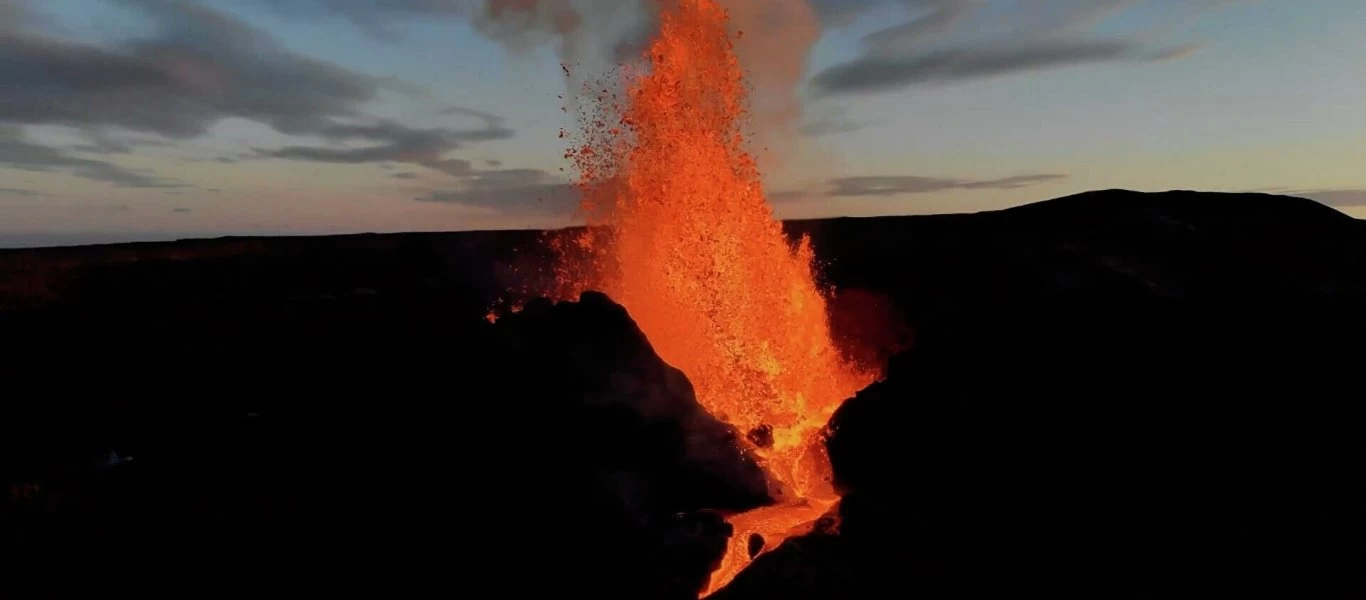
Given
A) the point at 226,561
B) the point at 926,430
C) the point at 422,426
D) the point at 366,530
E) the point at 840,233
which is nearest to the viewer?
the point at 226,561

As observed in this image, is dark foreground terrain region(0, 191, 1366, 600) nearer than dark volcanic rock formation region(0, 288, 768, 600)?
Yes

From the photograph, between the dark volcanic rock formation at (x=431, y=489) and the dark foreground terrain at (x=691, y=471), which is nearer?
the dark foreground terrain at (x=691, y=471)

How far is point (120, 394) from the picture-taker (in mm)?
21062

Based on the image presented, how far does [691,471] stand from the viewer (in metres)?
11.8

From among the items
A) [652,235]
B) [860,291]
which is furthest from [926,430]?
[860,291]

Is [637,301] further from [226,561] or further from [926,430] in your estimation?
[226,561]

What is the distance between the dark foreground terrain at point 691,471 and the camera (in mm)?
9961

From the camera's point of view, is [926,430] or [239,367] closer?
[926,430]

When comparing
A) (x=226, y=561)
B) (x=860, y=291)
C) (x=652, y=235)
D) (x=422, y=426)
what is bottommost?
(x=226, y=561)

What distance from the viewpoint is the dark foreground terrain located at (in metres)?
9.96

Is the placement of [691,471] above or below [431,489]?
above

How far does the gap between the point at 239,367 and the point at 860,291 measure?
17.7 meters

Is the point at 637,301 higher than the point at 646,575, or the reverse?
the point at 637,301

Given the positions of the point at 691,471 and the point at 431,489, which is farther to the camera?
the point at 431,489
